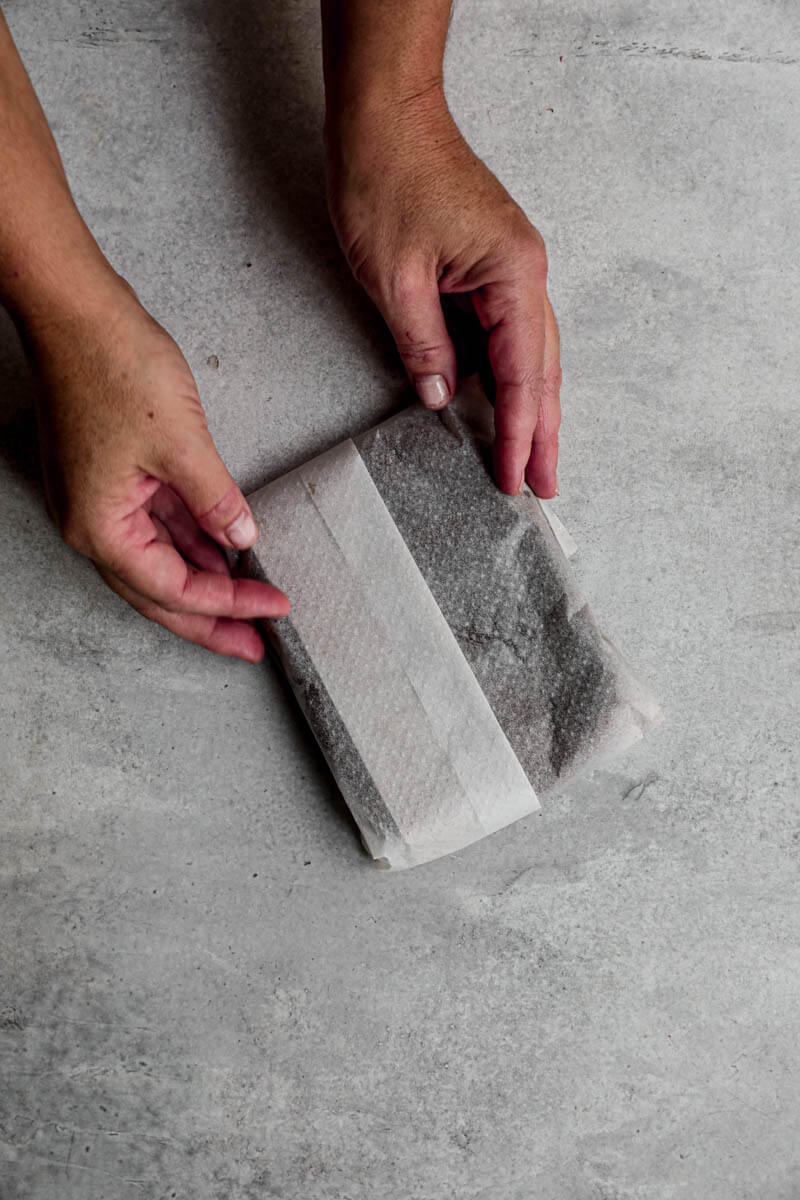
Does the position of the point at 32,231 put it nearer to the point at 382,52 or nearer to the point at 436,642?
the point at 382,52

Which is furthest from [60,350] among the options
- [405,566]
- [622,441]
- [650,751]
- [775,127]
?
[775,127]

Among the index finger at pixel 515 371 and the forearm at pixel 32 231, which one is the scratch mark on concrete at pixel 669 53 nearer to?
the index finger at pixel 515 371

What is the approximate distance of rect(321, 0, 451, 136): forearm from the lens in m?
0.90

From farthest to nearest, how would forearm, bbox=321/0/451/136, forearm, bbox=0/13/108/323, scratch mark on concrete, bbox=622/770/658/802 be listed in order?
scratch mark on concrete, bbox=622/770/658/802 → forearm, bbox=321/0/451/136 → forearm, bbox=0/13/108/323

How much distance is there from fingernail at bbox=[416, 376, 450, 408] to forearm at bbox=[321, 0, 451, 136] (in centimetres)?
26

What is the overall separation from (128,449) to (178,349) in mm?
123

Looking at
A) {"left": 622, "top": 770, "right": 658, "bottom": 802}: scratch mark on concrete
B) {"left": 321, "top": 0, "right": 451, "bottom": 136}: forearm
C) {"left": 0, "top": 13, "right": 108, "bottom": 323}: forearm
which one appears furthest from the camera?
{"left": 622, "top": 770, "right": 658, "bottom": 802}: scratch mark on concrete

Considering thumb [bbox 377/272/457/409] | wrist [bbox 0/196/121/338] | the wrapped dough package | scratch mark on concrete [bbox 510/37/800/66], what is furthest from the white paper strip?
scratch mark on concrete [bbox 510/37/800/66]

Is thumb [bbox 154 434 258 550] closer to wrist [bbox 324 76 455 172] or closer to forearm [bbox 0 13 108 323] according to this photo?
forearm [bbox 0 13 108 323]

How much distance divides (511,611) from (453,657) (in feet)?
0.25

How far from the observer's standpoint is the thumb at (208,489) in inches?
32.3

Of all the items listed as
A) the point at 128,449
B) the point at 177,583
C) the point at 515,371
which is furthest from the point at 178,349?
the point at 515,371

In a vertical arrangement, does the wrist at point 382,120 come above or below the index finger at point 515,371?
above

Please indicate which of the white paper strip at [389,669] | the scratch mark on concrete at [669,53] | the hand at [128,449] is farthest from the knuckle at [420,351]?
the scratch mark on concrete at [669,53]
